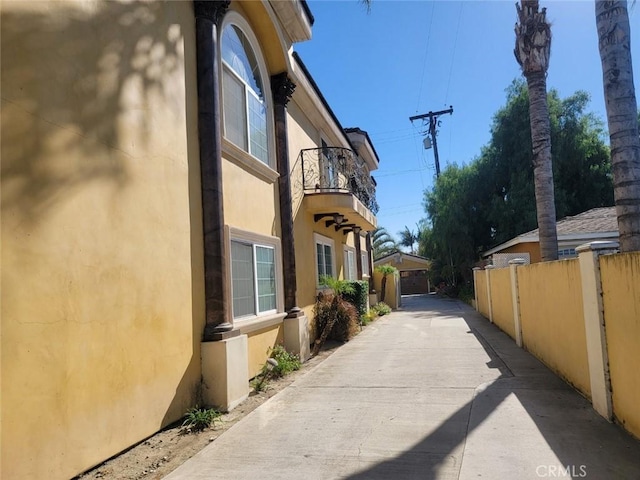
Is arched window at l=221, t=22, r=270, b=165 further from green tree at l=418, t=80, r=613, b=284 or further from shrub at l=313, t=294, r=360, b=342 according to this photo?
green tree at l=418, t=80, r=613, b=284

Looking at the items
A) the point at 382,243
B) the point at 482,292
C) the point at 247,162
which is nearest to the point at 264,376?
the point at 247,162

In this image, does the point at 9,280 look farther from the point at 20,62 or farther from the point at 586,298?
the point at 586,298

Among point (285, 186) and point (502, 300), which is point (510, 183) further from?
point (285, 186)

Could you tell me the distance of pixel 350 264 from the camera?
17.6 m

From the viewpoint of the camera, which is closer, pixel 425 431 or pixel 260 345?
pixel 425 431

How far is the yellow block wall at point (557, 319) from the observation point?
5672mm

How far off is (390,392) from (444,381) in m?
1.05

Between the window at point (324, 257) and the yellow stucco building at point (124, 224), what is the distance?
3.97m

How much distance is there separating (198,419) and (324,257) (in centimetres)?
856

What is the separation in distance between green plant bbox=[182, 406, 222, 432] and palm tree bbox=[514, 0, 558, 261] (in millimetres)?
7969

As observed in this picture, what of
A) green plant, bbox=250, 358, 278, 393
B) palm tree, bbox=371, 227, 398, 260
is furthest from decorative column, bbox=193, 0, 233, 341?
palm tree, bbox=371, 227, 398, 260

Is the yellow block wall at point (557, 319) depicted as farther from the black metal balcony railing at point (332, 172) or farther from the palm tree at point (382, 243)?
the palm tree at point (382, 243)

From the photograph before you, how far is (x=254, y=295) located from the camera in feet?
25.6

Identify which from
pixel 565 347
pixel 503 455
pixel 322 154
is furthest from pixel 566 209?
pixel 503 455
